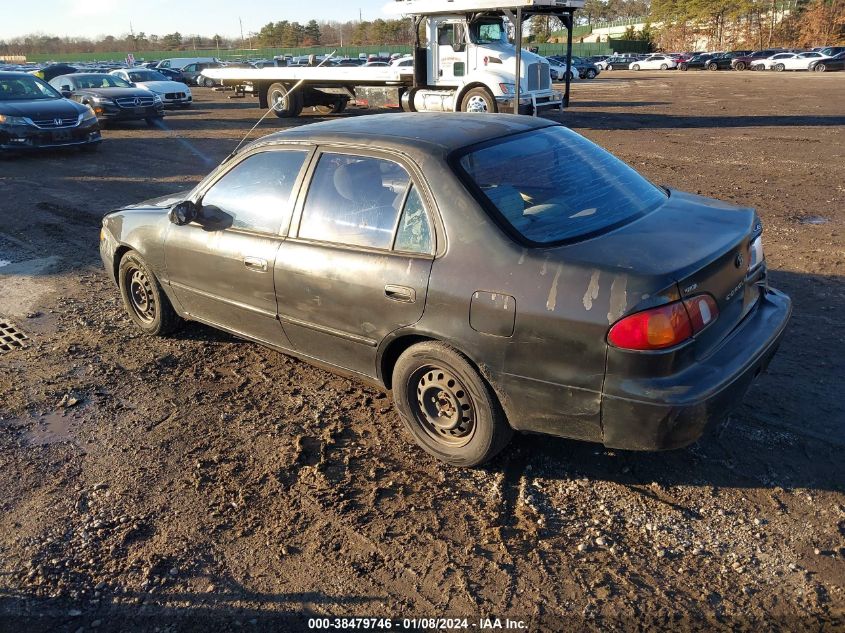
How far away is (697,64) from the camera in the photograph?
56.2 meters

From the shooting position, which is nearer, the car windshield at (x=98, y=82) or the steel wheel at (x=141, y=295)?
the steel wheel at (x=141, y=295)

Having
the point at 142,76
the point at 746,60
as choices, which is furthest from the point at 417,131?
the point at 746,60

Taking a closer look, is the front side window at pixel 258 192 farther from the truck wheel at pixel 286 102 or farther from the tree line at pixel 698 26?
the tree line at pixel 698 26

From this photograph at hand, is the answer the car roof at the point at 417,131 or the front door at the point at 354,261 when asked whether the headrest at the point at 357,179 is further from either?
the car roof at the point at 417,131

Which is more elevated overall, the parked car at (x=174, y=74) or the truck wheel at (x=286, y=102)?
the parked car at (x=174, y=74)

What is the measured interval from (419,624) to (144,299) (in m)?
3.67

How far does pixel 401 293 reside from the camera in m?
3.40

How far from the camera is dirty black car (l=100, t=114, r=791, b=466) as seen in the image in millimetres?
2904

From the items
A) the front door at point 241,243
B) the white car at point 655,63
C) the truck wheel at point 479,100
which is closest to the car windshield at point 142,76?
the truck wheel at point 479,100

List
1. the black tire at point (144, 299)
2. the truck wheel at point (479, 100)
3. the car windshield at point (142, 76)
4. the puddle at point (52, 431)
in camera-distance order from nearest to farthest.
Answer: the puddle at point (52, 431) < the black tire at point (144, 299) < the truck wheel at point (479, 100) < the car windshield at point (142, 76)

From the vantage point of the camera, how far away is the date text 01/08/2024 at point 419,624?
2576mm

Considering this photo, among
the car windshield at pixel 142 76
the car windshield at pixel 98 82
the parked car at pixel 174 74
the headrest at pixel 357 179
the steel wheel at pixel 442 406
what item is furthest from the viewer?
the parked car at pixel 174 74

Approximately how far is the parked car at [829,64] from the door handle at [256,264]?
53.9 metres

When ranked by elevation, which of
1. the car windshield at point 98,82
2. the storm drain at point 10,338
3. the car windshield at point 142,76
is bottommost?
the storm drain at point 10,338
